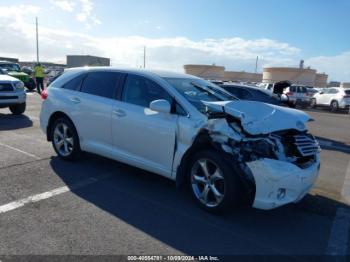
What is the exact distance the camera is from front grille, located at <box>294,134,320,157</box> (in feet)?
13.9

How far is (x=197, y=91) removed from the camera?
5102mm

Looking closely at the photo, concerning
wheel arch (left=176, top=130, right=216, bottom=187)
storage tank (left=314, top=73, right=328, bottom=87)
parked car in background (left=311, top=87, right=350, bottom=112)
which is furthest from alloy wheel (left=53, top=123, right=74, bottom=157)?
storage tank (left=314, top=73, right=328, bottom=87)

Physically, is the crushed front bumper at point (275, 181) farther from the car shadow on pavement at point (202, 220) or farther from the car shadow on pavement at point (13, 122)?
the car shadow on pavement at point (13, 122)

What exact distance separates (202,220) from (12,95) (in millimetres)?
9183

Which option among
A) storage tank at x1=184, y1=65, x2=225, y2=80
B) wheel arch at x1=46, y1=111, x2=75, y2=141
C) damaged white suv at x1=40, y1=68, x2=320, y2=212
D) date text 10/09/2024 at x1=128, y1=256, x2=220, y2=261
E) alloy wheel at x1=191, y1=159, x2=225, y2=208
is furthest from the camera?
storage tank at x1=184, y1=65, x2=225, y2=80

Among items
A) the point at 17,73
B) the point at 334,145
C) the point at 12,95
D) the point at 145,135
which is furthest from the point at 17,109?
the point at 17,73

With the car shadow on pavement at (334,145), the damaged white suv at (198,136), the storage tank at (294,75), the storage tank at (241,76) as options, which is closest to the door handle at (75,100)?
the damaged white suv at (198,136)

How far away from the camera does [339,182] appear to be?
6.09m

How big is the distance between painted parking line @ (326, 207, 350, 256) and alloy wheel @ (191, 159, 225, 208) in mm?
1260

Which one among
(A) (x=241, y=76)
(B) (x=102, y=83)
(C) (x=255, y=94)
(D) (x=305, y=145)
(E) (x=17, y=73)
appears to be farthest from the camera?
(A) (x=241, y=76)

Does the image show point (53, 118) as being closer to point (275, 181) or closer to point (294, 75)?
point (275, 181)

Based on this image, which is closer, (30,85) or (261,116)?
(261,116)

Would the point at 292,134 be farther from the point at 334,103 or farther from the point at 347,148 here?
the point at 334,103

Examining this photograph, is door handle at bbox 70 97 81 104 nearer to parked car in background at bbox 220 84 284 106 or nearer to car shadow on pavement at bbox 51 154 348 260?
car shadow on pavement at bbox 51 154 348 260
